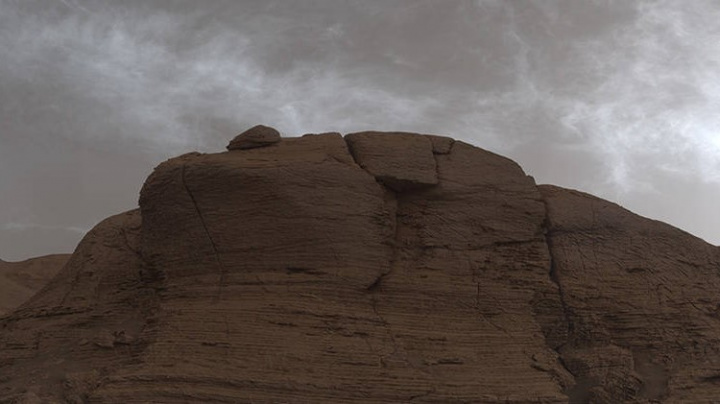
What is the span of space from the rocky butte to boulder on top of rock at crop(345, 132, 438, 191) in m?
0.04

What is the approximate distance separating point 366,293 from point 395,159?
308 centimetres

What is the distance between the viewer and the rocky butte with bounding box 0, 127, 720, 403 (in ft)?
43.0

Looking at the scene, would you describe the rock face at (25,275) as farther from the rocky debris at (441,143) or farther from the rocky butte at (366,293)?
the rocky debris at (441,143)

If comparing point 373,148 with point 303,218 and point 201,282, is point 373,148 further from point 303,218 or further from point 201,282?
point 201,282

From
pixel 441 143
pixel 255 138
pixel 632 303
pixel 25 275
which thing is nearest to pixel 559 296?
pixel 632 303

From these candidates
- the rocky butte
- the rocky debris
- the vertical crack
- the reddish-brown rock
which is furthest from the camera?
the rocky debris

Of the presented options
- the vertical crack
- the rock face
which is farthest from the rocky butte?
the rock face

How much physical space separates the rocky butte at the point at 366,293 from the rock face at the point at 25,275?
6.68 metres

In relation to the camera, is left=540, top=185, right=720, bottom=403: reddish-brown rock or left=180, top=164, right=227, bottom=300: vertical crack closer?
left=180, top=164, right=227, bottom=300: vertical crack

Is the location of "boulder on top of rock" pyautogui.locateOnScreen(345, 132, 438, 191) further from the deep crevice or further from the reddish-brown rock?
the reddish-brown rock

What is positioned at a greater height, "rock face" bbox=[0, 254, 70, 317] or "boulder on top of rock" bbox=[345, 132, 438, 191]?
"boulder on top of rock" bbox=[345, 132, 438, 191]

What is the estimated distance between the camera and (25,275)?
24266 millimetres

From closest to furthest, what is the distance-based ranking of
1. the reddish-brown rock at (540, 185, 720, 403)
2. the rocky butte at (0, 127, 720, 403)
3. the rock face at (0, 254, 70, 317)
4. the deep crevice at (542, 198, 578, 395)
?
the rocky butte at (0, 127, 720, 403)
the reddish-brown rock at (540, 185, 720, 403)
the deep crevice at (542, 198, 578, 395)
the rock face at (0, 254, 70, 317)

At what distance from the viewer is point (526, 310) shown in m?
15.4
